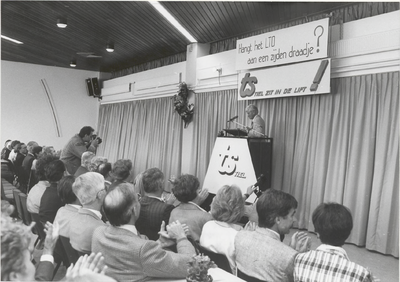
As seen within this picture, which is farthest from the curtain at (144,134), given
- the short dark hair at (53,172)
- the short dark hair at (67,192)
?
the short dark hair at (67,192)

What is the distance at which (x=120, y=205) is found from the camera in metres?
1.59

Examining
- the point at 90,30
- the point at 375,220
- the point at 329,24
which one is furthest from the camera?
the point at 90,30

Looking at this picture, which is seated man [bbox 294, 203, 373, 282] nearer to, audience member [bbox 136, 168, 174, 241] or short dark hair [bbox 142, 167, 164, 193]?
audience member [bbox 136, 168, 174, 241]

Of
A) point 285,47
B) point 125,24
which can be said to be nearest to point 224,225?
point 285,47

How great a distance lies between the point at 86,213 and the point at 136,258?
703 millimetres

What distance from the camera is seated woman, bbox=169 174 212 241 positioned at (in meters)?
2.13

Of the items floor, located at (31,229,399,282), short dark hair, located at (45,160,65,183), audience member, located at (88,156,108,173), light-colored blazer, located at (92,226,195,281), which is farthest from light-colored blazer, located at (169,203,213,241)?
audience member, located at (88,156,108,173)

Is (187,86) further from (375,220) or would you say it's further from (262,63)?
(375,220)

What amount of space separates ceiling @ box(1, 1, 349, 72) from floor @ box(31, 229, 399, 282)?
10.4 feet

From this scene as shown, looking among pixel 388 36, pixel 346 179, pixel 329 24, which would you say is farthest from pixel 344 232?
pixel 329 24

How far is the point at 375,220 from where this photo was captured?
3.88m

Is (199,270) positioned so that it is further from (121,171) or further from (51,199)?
(121,171)

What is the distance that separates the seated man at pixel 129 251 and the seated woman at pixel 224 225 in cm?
25

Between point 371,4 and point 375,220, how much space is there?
2.70 metres
